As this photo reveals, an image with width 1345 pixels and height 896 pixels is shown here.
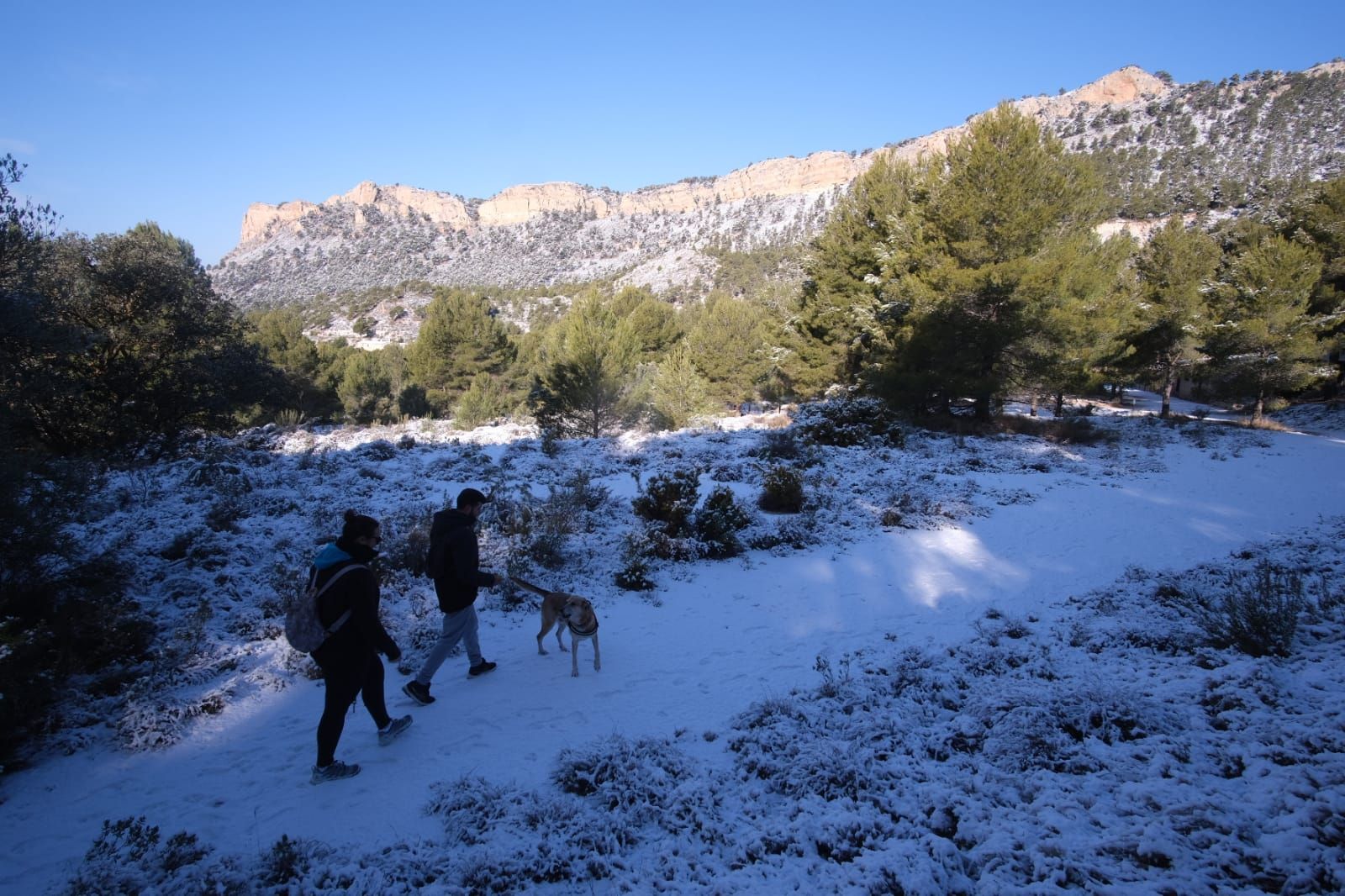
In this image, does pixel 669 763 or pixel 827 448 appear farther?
pixel 827 448

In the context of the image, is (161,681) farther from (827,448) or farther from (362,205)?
(362,205)

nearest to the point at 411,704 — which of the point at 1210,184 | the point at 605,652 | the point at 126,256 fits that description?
the point at 605,652

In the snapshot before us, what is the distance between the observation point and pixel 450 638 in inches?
207

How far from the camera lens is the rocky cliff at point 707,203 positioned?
61.1m

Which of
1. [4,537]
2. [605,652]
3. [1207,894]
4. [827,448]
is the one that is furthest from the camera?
[827,448]

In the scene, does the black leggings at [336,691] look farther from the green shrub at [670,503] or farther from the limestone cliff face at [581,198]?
the limestone cliff face at [581,198]

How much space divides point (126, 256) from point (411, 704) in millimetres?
12862

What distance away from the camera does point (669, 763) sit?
427 centimetres

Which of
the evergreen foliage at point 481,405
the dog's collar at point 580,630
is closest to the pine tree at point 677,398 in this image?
the evergreen foliage at point 481,405

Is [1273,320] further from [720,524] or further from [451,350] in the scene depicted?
[451,350]

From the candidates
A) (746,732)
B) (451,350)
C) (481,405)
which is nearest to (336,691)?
(746,732)

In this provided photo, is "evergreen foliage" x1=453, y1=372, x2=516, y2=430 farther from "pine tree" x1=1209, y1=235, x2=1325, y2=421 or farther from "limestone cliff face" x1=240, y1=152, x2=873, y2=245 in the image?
"limestone cliff face" x1=240, y1=152, x2=873, y2=245

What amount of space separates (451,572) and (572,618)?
1240mm

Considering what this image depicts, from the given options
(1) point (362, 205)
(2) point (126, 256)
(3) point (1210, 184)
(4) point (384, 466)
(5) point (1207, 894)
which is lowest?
(5) point (1207, 894)
